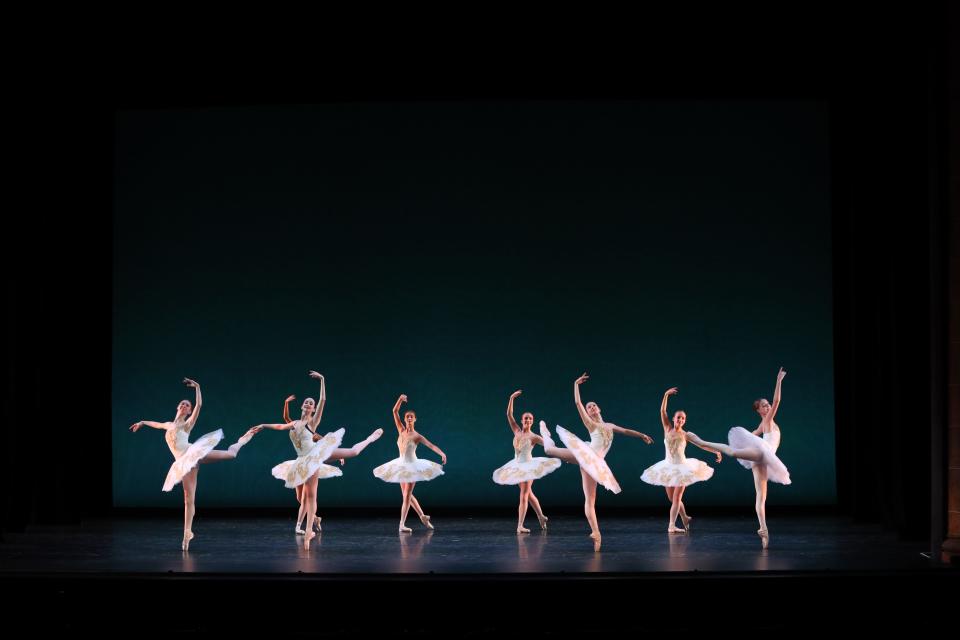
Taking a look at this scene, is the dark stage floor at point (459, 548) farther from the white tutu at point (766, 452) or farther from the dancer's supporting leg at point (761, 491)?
the white tutu at point (766, 452)

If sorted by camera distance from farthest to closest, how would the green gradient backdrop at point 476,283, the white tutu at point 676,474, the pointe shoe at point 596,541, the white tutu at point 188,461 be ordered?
the green gradient backdrop at point 476,283 < the white tutu at point 676,474 < the pointe shoe at point 596,541 < the white tutu at point 188,461

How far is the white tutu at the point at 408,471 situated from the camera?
32.5 ft

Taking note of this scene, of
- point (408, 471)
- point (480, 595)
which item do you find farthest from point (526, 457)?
point (480, 595)

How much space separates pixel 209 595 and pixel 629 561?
9.77 ft

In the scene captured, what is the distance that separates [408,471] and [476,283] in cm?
268

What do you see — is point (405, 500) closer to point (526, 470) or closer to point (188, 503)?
point (526, 470)

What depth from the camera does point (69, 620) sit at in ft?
23.9

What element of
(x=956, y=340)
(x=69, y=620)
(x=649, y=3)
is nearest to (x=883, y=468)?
(x=956, y=340)

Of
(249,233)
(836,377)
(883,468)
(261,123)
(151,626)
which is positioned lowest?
(151,626)

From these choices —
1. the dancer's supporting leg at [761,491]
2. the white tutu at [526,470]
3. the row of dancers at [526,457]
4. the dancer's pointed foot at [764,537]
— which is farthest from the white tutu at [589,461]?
the dancer's pointed foot at [764,537]

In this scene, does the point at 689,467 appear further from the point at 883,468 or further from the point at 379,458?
the point at 379,458

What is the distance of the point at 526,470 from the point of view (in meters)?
Answer: 9.70

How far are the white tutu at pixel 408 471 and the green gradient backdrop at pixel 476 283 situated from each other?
166cm

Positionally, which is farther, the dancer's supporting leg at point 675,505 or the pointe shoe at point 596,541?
the dancer's supporting leg at point 675,505
